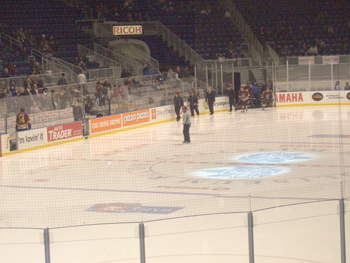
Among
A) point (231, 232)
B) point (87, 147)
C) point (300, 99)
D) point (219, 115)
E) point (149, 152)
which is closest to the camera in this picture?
point (231, 232)

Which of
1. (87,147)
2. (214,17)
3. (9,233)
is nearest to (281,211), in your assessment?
(9,233)

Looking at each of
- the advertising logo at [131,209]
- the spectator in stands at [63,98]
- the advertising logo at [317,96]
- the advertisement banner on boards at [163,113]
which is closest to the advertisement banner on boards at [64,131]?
the spectator in stands at [63,98]

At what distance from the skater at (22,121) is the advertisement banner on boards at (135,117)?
17.4 ft

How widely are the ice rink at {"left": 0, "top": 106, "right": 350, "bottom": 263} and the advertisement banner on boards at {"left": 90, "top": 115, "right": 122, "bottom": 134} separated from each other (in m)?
0.39

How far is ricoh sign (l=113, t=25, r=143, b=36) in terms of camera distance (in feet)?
87.0

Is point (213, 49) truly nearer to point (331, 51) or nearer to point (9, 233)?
point (331, 51)

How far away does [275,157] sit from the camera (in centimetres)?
1492

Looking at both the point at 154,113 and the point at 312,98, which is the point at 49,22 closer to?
the point at 154,113

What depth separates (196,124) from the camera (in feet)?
76.0

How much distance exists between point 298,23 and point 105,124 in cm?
1851

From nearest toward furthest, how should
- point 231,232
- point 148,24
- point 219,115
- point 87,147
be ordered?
1. point 231,232
2. point 87,147
3. point 219,115
4. point 148,24

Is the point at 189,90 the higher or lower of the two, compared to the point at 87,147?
higher

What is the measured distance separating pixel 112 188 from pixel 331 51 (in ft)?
80.0

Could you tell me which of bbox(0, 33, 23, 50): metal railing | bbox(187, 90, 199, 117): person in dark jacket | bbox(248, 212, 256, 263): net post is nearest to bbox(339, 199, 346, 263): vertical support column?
bbox(248, 212, 256, 263): net post
